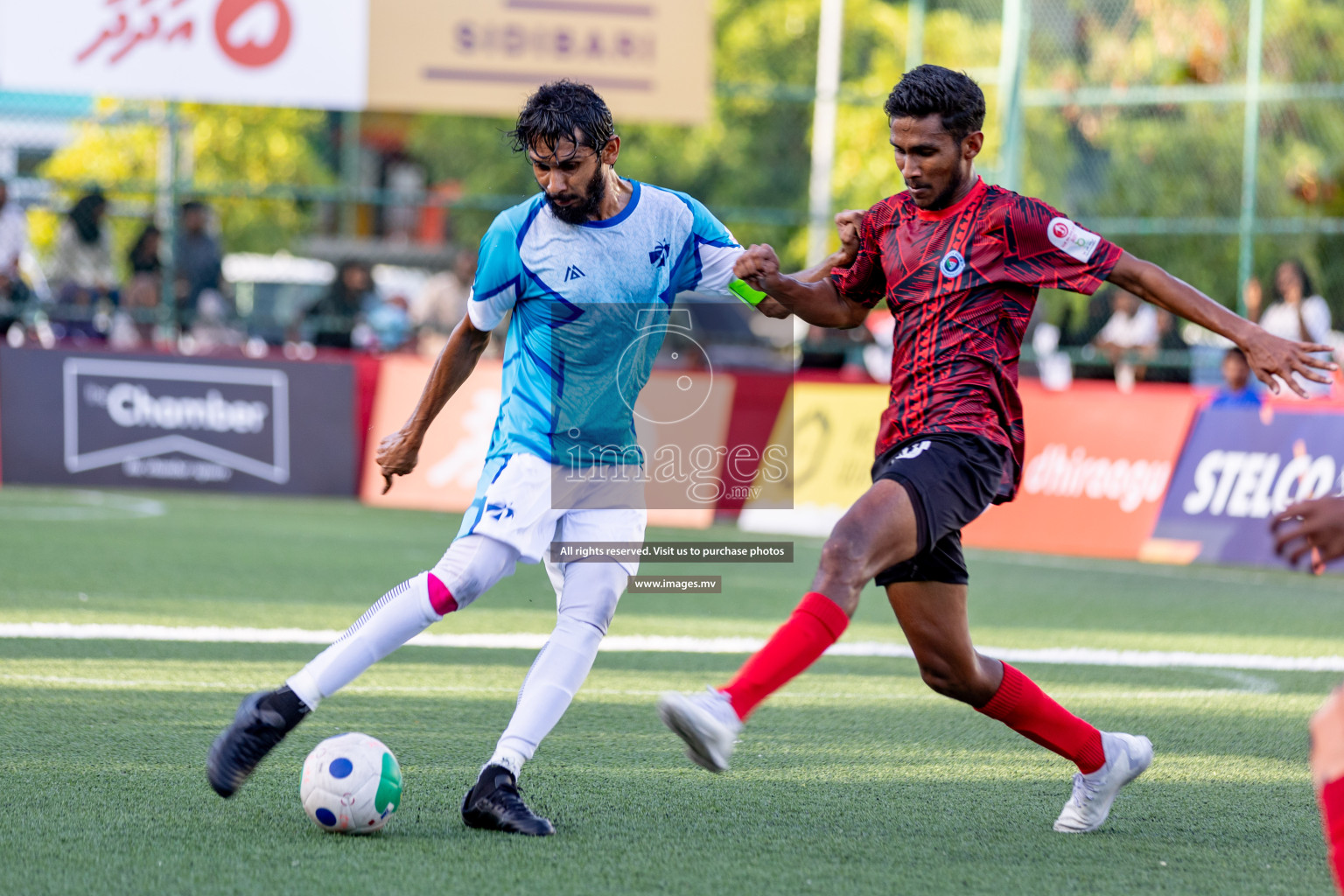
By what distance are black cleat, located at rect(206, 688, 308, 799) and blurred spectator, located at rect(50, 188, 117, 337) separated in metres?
12.2

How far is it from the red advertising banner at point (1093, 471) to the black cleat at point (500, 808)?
8509 millimetres

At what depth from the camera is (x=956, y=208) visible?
183 inches

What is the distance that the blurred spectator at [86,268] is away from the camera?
51.0 ft

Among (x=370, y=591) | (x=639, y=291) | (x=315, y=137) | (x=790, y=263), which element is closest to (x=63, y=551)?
(x=370, y=591)

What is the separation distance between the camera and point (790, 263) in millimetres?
25734

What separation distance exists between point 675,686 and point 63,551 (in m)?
5.32

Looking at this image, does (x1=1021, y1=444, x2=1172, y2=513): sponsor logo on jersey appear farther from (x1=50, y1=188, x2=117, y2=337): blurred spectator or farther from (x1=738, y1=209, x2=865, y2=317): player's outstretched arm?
(x1=50, y1=188, x2=117, y2=337): blurred spectator

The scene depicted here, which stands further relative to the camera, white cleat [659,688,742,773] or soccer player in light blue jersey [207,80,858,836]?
soccer player in light blue jersey [207,80,858,836]

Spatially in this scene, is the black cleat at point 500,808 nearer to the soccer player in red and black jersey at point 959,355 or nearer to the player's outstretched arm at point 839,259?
the soccer player in red and black jersey at point 959,355

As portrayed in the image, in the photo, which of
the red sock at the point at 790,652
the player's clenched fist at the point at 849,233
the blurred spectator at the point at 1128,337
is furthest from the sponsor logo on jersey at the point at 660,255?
the blurred spectator at the point at 1128,337

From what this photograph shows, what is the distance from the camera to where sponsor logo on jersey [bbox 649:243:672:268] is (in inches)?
185

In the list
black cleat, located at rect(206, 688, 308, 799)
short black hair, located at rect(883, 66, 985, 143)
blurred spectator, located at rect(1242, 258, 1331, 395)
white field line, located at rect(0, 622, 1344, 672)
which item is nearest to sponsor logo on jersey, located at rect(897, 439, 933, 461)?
short black hair, located at rect(883, 66, 985, 143)

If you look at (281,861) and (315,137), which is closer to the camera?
(281,861)

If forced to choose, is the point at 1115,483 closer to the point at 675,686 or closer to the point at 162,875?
the point at 675,686
